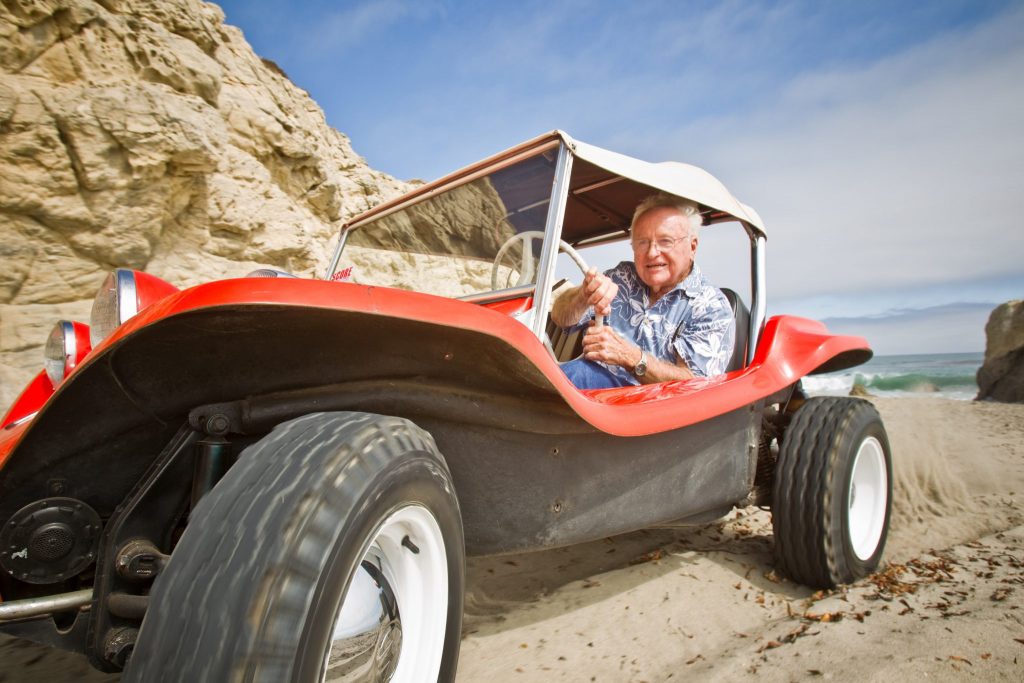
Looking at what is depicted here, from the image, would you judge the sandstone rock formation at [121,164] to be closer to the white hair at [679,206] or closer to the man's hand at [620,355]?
the man's hand at [620,355]

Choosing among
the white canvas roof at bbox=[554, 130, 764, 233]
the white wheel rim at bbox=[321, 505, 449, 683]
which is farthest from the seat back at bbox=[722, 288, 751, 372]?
the white wheel rim at bbox=[321, 505, 449, 683]

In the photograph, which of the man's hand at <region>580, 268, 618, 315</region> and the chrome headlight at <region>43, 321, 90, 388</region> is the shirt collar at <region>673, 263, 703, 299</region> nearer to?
A: the man's hand at <region>580, 268, 618, 315</region>

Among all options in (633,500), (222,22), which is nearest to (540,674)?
(633,500)

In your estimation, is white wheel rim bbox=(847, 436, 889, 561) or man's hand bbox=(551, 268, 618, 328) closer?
man's hand bbox=(551, 268, 618, 328)

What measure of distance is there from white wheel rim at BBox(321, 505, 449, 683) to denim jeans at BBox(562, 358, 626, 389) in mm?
1124

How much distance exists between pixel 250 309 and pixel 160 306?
0.44ft

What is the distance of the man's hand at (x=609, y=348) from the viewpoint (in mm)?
1944

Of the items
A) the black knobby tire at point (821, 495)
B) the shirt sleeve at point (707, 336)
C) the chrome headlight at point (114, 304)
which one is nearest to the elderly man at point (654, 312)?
the shirt sleeve at point (707, 336)

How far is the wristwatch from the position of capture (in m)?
1.99

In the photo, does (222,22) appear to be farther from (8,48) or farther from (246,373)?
(246,373)

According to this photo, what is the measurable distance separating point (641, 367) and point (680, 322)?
42 centimetres

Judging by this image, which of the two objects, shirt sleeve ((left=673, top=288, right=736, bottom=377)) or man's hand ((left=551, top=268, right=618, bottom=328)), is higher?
man's hand ((left=551, top=268, right=618, bottom=328))

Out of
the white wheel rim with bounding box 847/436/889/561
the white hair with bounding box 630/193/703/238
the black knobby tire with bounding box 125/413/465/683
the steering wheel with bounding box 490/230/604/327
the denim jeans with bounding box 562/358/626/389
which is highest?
the white hair with bounding box 630/193/703/238

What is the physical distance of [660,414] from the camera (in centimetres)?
144
